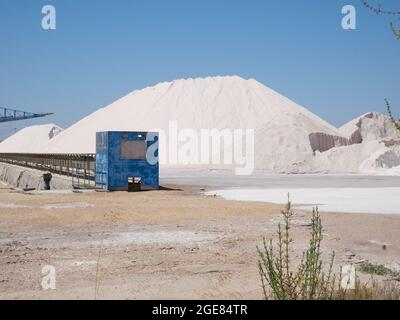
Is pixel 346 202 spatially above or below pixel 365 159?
below

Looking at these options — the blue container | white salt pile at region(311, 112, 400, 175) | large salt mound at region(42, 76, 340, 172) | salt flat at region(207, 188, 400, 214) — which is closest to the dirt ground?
salt flat at region(207, 188, 400, 214)

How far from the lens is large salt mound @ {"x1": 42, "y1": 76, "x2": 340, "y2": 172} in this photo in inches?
3196

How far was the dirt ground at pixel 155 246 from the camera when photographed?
6.52 meters

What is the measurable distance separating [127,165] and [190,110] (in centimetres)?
6217

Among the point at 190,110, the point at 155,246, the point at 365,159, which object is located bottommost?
the point at 155,246

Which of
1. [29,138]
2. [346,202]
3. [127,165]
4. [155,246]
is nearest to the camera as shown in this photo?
[155,246]

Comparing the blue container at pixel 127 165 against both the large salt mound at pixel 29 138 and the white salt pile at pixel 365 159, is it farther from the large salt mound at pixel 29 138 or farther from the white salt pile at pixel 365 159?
the large salt mound at pixel 29 138

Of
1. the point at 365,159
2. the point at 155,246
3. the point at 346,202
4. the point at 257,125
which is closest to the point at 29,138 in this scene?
the point at 257,125

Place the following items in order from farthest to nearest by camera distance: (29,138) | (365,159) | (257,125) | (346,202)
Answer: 1. (29,138)
2. (257,125)
3. (365,159)
4. (346,202)

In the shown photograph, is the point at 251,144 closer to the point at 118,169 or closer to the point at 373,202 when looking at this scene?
the point at 118,169

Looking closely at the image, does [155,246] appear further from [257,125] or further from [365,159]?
[257,125]

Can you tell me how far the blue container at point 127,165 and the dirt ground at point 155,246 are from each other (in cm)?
695

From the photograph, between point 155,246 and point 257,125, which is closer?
point 155,246

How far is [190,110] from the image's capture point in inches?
3346
